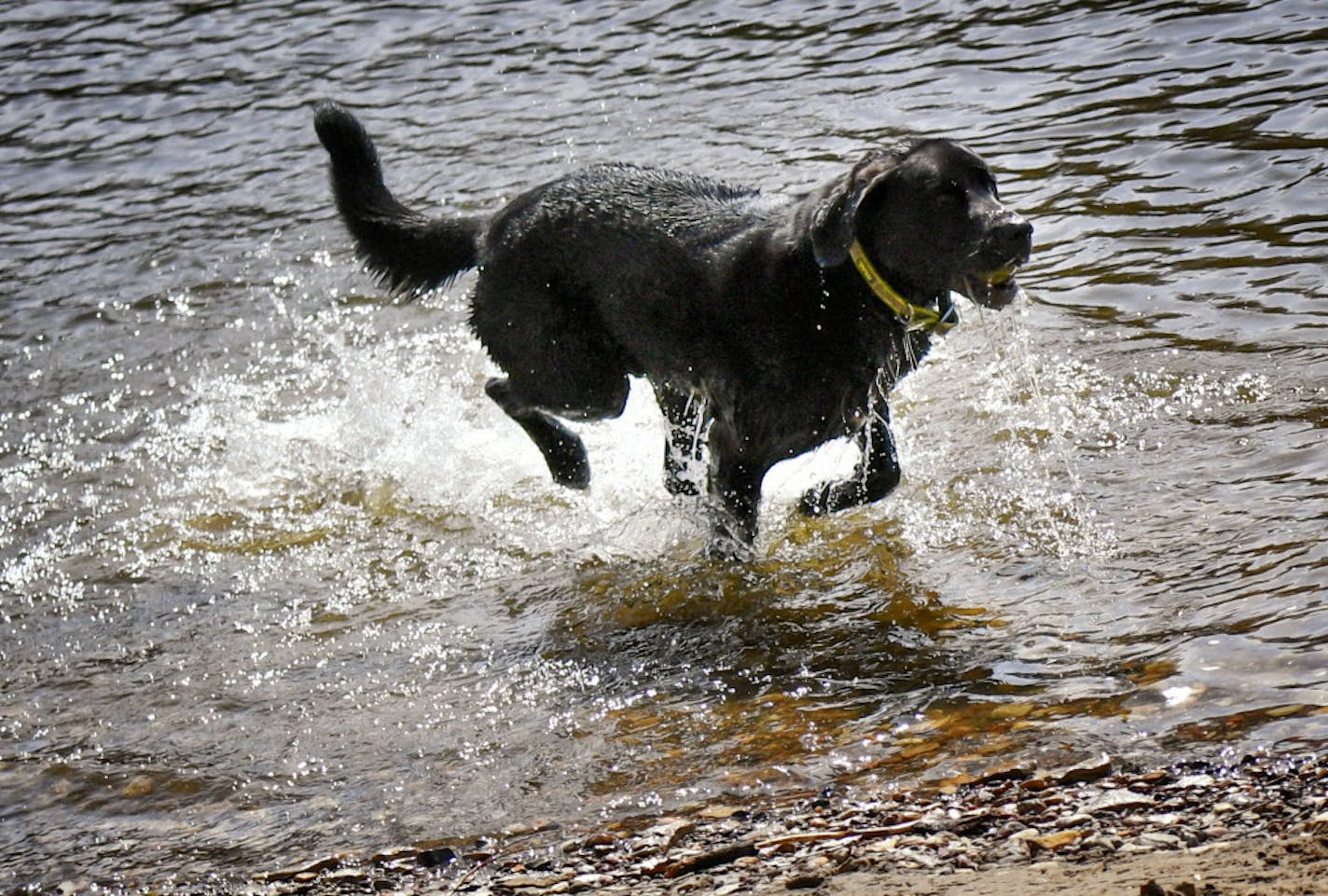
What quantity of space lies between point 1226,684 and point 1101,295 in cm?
317

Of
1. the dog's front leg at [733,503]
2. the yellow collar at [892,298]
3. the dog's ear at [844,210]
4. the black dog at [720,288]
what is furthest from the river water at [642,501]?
the dog's ear at [844,210]

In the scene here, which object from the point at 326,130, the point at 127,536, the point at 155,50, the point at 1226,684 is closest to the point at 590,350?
the point at 326,130

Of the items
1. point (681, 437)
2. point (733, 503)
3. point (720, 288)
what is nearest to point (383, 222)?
point (681, 437)

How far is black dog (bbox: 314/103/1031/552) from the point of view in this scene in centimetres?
473

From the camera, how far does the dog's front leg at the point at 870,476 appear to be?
5.37 metres

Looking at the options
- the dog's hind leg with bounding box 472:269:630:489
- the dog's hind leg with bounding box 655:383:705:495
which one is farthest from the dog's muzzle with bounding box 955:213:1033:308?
the dog's hind leg with bounding box 472:269:630:489

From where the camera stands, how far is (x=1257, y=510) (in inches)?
195

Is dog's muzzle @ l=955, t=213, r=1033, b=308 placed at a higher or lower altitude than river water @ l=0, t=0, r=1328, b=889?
higher

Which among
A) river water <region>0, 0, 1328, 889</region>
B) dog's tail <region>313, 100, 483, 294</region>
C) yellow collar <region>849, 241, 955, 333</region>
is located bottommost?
river water <region>0, 0, 1328, 889</region>

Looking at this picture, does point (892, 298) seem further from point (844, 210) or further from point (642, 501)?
point (642, 501)

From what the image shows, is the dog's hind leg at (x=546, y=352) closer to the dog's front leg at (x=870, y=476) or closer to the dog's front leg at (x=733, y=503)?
the dog's front leg at (x=733, y=503)

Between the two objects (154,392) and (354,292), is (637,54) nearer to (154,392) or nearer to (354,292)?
(354,292)

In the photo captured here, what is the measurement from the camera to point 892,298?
484cm

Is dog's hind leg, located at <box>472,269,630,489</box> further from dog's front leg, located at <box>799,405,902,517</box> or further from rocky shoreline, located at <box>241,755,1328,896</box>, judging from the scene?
rocky shoreline, located at <box>241,755,1328,896</box>
